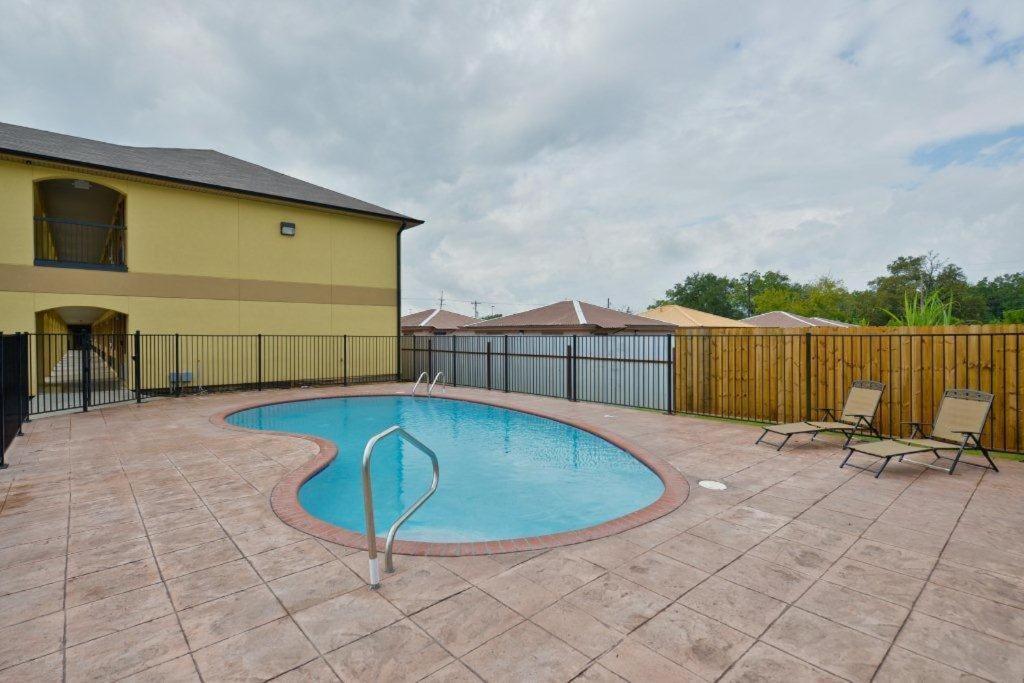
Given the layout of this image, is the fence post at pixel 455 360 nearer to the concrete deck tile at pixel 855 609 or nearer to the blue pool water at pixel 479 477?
the blue pool water at pixel 479 477

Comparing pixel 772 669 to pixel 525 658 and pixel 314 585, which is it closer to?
pixel 525 658

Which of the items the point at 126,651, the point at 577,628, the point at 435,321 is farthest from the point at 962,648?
the point at 435,321

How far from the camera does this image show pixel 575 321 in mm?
18031

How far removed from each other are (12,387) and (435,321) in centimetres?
1937

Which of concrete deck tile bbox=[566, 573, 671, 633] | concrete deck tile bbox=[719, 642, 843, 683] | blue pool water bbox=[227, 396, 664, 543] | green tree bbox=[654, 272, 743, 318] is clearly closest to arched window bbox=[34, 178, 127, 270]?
blue pool water bbox=[227, 396, 664, 543]

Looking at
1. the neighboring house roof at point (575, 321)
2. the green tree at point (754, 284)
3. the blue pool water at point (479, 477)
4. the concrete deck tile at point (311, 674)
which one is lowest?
the blue pool water at point (479, 477)

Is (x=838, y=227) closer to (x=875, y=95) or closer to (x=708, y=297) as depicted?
(x=875, y=95)

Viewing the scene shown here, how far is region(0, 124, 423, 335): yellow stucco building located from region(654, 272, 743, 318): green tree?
51.4 m

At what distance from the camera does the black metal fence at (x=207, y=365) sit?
11.4 metres

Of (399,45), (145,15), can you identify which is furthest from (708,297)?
(145,15)

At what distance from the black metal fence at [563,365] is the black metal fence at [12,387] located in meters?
10.0

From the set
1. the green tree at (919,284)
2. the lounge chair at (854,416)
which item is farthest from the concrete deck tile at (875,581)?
the green tree at (919,284)

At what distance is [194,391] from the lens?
13.2m

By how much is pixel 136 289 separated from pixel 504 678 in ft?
48.9
